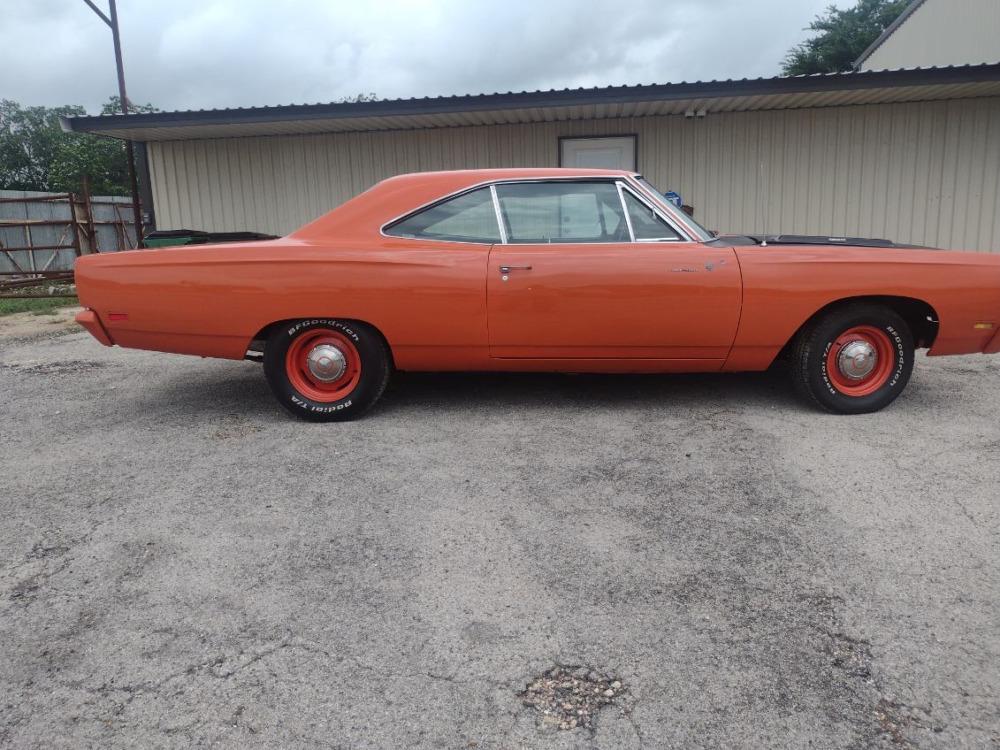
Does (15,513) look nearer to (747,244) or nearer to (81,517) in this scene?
(81,517)

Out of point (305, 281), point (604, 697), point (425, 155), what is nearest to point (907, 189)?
point (425, 155)

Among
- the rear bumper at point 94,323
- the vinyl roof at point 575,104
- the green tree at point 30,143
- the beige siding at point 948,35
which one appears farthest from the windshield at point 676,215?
the green tree at point 30,143

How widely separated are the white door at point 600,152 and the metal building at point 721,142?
0.01m

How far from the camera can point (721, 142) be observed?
33.0 feet

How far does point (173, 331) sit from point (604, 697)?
3410 mm

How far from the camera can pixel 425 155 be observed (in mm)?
10695

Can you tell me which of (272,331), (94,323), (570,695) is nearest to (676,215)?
(272,331)

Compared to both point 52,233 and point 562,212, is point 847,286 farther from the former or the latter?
point 52,233

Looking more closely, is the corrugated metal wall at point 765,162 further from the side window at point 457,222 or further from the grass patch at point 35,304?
the side window at point 457,222

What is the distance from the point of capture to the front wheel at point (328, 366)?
14.6 ft

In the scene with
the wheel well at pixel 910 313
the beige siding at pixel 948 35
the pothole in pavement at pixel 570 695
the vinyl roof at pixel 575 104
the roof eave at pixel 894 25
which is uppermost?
the roof eave at pixel 894 25

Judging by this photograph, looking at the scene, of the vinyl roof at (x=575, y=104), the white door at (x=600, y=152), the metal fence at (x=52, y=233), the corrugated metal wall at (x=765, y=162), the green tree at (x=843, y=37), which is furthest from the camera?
the green tree at (x=843, y=37)

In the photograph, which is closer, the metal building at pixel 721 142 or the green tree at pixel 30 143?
the metal building at pixel 721 142

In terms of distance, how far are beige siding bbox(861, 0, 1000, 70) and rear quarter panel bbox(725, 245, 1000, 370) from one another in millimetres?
13417
